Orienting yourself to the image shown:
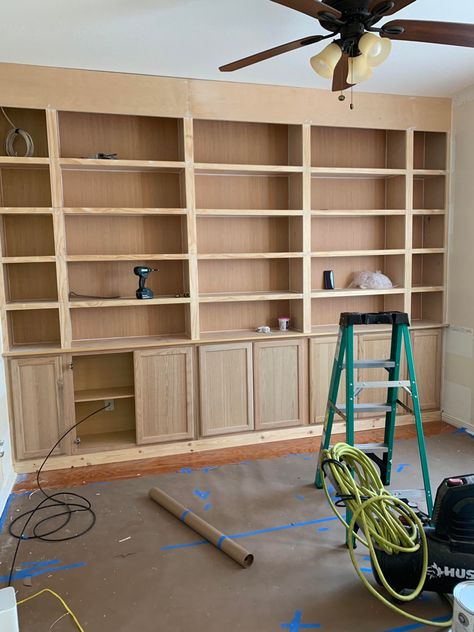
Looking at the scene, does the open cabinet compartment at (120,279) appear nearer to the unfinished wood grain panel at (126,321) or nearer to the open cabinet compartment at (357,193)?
the unfinished wood grain panel at (126,321)

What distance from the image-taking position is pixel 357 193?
4.52m

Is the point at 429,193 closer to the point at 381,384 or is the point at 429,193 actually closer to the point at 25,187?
the point at 381,384

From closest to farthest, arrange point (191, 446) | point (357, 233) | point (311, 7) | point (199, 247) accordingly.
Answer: point (311, 7) → point (191, 446) → point (199, 247) → point (357, 233)

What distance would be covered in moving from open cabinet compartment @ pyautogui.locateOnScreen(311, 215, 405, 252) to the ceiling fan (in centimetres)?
209

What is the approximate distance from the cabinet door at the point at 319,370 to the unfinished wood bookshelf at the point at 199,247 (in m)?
0.02

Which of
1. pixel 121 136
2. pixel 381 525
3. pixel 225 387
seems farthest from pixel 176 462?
pixel 121 136

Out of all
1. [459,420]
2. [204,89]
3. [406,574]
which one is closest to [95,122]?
[204,89]

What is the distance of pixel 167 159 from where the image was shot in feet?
13.2

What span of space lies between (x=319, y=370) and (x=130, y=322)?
1.59 metres

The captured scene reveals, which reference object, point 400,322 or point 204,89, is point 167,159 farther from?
point 400,322

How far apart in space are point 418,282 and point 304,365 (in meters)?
1.51

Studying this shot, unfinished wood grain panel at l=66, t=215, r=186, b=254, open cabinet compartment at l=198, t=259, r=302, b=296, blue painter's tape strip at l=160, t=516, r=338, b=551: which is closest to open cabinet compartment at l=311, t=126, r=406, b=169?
open cabinet compartment at l=198, t=259, r=302, b=296

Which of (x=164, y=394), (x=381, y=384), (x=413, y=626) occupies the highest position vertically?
(x=381, y=384)

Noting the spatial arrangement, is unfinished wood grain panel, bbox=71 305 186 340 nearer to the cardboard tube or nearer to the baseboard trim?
the cardboard tube
